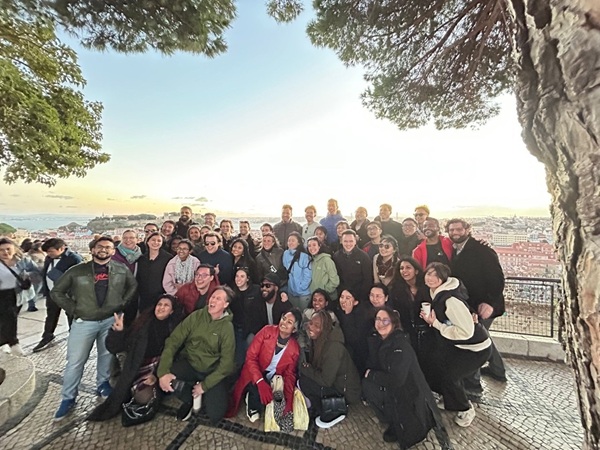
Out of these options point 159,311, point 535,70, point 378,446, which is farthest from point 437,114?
point 159,311

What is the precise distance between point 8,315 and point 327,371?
4.89 meters

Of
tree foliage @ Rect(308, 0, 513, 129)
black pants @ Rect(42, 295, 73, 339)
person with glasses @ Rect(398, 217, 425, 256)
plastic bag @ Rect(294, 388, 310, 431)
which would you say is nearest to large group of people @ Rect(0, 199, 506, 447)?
plastic bag @ Rect(294, 388, 310, 431)

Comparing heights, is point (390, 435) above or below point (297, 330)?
below

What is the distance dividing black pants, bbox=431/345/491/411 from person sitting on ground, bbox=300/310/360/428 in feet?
3.15

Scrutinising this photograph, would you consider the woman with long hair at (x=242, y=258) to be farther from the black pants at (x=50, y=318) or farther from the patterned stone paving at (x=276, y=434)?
the black pants at (x=50, y=318)

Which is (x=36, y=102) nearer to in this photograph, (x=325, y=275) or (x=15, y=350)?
(x=15, y=350)

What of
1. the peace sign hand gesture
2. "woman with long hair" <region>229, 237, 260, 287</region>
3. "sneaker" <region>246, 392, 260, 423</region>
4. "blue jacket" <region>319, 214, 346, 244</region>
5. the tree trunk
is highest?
the tree trunk

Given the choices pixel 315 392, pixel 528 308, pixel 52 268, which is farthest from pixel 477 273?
pixel 52 268

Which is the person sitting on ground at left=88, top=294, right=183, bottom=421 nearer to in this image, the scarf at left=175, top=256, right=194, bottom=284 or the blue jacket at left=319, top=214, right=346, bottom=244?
the scarf at left=175, top=256, right=194, bottom=284

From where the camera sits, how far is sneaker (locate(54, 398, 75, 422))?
2840mm

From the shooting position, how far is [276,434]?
268cm

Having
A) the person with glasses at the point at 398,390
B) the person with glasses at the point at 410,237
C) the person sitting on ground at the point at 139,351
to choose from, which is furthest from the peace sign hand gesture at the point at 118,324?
the person with glasses at the point at 410,237

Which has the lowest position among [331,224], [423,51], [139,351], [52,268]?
[139,351]

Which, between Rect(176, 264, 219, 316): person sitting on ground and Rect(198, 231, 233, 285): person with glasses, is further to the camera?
Rect(198, 231, 233, 285): person with glasses
